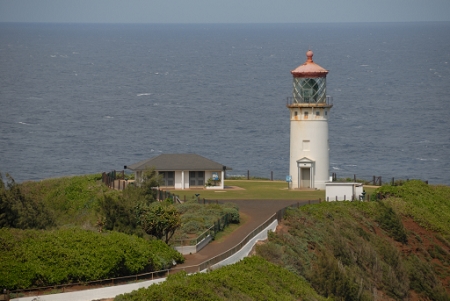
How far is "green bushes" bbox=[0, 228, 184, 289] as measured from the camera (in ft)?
84.8

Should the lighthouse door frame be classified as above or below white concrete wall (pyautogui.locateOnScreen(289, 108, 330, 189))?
below

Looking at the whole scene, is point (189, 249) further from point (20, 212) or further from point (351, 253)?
point (351, 253)

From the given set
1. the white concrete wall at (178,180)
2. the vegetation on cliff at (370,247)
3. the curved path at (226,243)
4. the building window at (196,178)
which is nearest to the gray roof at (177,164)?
the white concrete wall at (178,180)

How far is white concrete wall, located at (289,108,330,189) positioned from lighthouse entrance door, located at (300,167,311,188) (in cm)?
28

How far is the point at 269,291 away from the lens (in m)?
28.7

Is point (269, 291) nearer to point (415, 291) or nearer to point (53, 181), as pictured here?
point (415, 291)

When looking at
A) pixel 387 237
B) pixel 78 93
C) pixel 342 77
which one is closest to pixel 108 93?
pixel 78 93

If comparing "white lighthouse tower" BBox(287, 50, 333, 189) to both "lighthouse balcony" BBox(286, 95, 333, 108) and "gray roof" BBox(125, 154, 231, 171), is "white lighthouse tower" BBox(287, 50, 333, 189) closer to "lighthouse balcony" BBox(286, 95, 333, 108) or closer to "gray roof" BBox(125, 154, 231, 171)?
"lighthouse balcony" BBox(286, 95, 333, 108)

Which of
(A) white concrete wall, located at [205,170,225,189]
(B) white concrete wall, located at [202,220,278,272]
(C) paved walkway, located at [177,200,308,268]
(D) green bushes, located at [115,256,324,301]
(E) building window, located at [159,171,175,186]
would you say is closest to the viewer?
(D) green bushes, located at [115,256,324,301]

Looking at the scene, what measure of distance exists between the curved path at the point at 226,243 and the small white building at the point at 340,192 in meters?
1.84

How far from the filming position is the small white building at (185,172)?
159ft

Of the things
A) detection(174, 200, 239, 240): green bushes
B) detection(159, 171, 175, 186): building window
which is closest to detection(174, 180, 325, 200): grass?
detection(159, 171, 175, 186): building window

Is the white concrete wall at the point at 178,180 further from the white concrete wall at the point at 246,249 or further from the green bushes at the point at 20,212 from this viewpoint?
the green bushes at the point at 20,212

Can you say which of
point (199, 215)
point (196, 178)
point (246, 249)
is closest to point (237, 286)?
point (246, 249)
